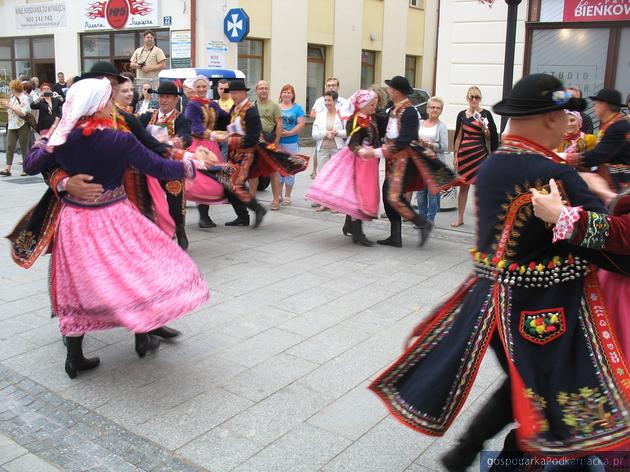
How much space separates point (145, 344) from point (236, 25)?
42.9 feet

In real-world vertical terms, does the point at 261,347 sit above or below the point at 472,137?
below

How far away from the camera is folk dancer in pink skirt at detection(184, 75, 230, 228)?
7855mm

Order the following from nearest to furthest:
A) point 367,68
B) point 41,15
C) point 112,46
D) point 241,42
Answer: point 241,42 < point 112,46 < point 41,15 < point 367,68

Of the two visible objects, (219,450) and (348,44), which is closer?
(219,450)

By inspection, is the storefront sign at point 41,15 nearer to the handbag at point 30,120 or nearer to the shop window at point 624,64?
the handbag at point 30,120

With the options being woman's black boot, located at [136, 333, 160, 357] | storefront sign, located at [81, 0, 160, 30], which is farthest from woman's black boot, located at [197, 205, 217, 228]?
storefront sign, located at [81, 0, 160, 30]

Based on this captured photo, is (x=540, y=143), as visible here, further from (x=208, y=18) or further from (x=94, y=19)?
(x=94, y=19)

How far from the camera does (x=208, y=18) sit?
16.4 metres

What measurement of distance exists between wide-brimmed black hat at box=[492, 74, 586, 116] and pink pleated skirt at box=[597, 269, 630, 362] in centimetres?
67

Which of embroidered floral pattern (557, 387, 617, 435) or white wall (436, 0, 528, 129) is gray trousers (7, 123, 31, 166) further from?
embroidered floral pattern (557, 387, 617, 435)

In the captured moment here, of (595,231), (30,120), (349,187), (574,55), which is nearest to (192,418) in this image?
(595,231)

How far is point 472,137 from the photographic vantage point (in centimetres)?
847

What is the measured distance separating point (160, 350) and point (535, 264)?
9.32ft

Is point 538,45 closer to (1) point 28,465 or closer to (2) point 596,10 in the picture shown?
(2) point 596,10
